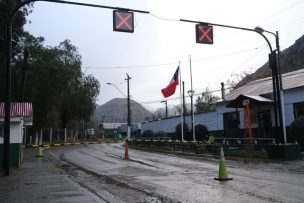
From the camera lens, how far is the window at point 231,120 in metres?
36.9

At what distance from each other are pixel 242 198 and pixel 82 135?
3238 inches

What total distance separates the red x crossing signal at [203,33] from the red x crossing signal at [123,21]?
350 cm

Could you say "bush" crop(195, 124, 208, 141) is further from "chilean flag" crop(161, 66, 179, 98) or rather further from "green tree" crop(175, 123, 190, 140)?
"chilean flag" crop(161, 66, 179, 98)

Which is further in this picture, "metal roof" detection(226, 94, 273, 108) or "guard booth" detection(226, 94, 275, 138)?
"guard booth" detection(226, 94, 275, 138)

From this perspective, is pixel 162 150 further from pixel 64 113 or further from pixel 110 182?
pixel 64 113

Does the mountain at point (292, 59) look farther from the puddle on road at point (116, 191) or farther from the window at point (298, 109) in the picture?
the puddle on road at point (116, 191)

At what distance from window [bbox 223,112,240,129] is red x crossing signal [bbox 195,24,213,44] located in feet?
63.8

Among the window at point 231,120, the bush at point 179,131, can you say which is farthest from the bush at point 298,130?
the bush at point 179,131

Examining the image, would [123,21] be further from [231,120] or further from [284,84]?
[231,120]

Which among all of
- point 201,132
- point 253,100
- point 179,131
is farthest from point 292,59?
point 253,100

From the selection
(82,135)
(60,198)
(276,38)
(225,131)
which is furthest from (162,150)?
(82,135)

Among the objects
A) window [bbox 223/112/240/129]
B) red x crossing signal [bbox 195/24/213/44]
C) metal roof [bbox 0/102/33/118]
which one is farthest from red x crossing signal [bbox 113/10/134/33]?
window [bbox 223/112/240/129]

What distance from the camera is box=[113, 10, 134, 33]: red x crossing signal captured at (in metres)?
15.0

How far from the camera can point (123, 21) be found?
49.6 ft
